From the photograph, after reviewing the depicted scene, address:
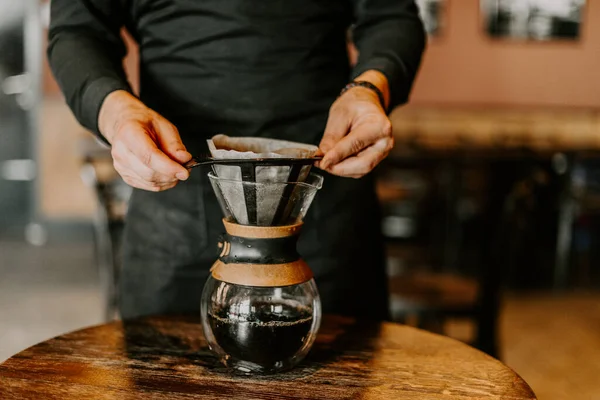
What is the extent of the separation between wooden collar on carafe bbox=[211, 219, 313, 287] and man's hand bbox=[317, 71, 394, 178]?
12cm

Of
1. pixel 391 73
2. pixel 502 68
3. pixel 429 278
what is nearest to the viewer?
pixel 391 73

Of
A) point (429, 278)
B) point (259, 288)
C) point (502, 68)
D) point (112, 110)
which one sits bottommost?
point (429, 278)

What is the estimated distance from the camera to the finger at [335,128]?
0.96 meters

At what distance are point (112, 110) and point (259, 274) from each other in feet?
1.17

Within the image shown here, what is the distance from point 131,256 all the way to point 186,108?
0.28 m

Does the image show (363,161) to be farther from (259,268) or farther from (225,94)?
(225,94)

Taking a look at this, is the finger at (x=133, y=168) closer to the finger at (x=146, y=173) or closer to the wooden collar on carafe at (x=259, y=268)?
the finger at (x=146, y=173)

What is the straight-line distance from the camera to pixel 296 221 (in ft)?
2.90

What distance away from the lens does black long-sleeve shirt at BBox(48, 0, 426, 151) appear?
121cm

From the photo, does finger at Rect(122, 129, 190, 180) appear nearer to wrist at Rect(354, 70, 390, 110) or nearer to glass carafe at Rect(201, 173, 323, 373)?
glass carafe at Rect(201, 173, 323, 373)

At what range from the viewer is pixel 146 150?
2.77 feet

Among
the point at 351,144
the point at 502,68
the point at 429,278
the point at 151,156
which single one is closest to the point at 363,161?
the point at 351,144

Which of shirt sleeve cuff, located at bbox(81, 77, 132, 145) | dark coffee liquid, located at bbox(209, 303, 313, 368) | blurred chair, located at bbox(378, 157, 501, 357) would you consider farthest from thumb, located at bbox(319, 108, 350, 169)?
blurred chair, located at bbox(378, 157, 501, 357)

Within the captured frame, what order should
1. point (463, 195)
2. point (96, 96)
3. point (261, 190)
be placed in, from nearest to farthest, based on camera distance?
point (261, 190)
point (96, 96)
point (463, 195)
